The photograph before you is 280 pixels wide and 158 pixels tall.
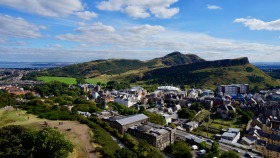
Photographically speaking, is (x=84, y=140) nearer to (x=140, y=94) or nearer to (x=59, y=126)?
(x=59, y=126)

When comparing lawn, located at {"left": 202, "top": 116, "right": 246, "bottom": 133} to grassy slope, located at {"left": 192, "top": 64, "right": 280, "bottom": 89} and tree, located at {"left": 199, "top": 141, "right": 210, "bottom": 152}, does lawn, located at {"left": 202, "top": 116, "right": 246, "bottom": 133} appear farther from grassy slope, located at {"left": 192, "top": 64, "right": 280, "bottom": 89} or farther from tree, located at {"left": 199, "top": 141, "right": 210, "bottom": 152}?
grassy slope, located at {"left": 192, "top": 64, "right": 280, "bottom": 89}

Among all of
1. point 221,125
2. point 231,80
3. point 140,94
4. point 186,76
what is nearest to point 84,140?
point 221,125

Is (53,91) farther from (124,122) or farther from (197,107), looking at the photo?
(124,122)

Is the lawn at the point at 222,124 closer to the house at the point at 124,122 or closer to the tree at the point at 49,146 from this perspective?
the house at the point at 124,122

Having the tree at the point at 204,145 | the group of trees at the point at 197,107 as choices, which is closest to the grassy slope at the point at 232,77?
the group of trees at the point at 197,107

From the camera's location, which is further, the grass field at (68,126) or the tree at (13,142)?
the grass field at (68,126)
